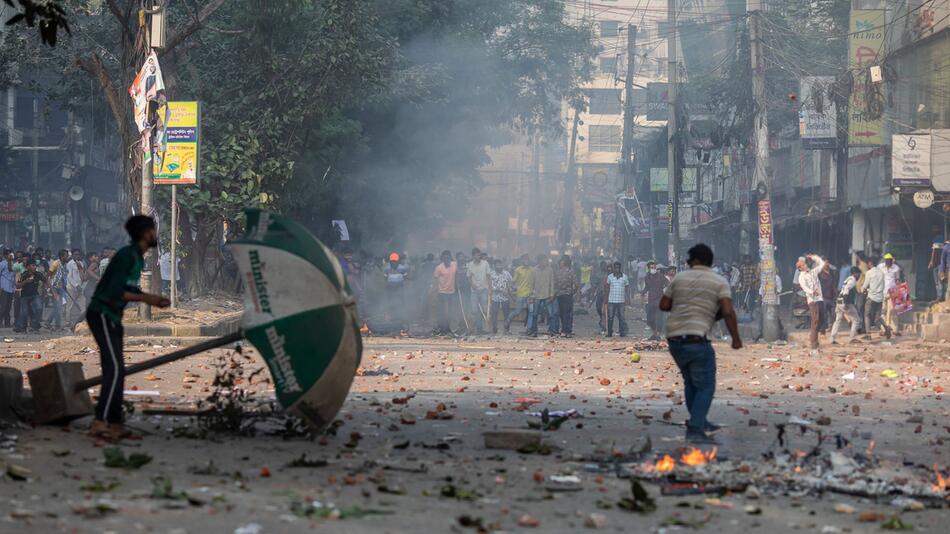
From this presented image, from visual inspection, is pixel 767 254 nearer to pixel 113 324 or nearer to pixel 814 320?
pixel 814 320

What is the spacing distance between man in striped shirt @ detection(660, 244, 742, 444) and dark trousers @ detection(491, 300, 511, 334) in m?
17.8

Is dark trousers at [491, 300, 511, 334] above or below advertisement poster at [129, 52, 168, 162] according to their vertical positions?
below

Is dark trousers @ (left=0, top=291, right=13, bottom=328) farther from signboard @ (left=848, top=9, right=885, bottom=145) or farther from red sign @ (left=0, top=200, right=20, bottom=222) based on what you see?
red sign @ (left=0, top=200, right=20, bottom=222)

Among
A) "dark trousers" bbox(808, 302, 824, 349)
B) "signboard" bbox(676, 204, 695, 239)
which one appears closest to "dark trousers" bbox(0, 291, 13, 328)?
"dark trousers" bbox(808, 302, 824, 349)

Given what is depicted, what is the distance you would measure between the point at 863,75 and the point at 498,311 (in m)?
11.3

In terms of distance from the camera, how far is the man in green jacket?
8.32 metres

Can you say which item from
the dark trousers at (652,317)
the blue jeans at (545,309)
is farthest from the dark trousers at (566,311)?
the dark trousers at (652,317)

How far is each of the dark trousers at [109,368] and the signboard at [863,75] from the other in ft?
87.7

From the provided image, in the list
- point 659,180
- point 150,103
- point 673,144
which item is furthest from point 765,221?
point 659,180

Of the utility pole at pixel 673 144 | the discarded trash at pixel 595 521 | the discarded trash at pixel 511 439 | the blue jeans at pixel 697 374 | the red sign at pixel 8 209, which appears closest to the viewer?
the discarded trash at pixel 595 521

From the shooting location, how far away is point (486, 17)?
41094 mm

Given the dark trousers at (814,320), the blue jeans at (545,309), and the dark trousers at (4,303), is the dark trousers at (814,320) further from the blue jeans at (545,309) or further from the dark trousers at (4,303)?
the dark trousers at (4,303)

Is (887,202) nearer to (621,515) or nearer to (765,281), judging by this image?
(765,281)

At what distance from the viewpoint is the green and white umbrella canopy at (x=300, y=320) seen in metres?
7.87
